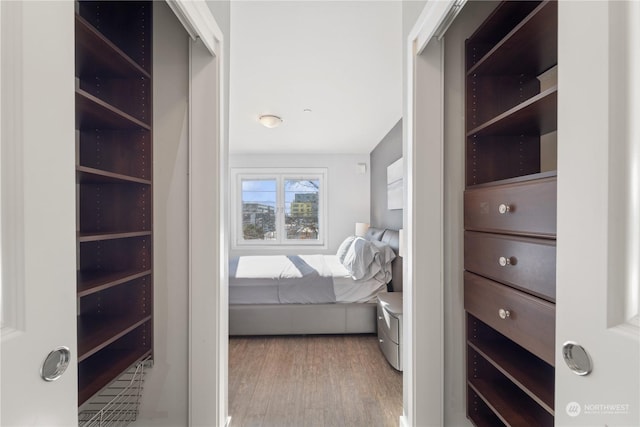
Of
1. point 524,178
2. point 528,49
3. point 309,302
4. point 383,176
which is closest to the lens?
point 524,178

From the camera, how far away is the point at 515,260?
1.06m

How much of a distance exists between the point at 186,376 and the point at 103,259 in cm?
73

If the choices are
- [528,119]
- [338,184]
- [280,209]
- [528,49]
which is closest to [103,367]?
[528,119]

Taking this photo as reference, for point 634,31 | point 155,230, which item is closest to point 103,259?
point 155,230

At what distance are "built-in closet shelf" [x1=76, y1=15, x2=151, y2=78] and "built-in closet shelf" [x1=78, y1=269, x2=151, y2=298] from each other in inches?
37.6

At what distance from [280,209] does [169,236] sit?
4.29 meters

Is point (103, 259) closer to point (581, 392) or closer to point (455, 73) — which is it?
point (581, 392)

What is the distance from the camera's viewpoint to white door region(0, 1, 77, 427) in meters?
0.51

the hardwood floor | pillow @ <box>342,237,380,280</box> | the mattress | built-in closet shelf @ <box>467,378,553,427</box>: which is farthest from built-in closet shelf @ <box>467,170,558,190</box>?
the mattress

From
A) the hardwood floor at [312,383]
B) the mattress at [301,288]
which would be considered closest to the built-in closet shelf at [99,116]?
the hardwood floor at [312,383]

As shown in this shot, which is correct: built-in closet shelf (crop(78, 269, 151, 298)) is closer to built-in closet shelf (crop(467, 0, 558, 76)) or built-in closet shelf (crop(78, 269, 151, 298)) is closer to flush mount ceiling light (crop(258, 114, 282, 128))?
built-in closet shelf (crop(467, 0, 558, 76))

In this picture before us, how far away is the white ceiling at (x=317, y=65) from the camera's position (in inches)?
69.8

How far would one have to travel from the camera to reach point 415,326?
1.40 meters

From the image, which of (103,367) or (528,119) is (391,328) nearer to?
(528,119)
